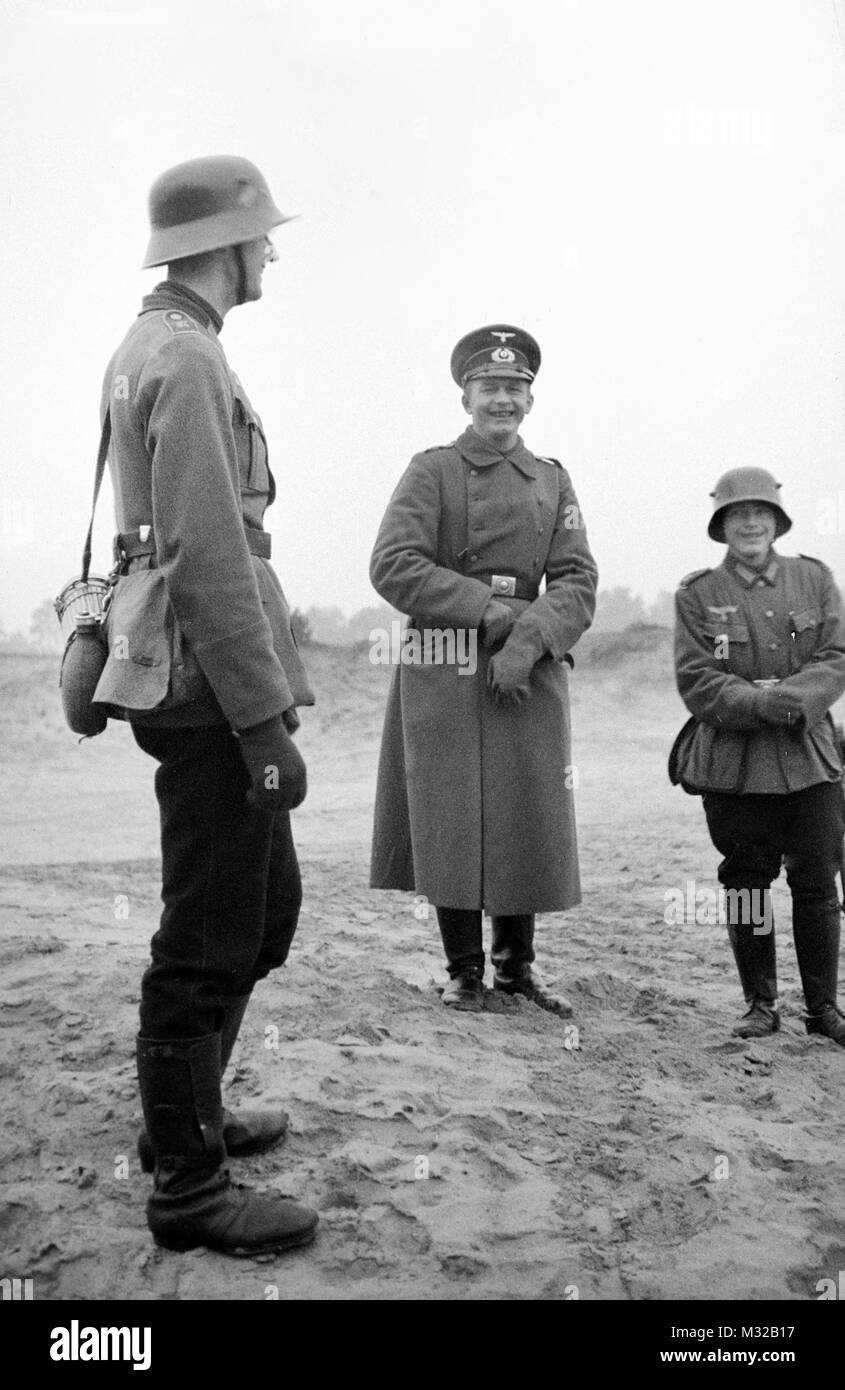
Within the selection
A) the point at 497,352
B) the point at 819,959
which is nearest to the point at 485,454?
the point at 497,352

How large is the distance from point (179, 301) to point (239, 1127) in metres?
1.63

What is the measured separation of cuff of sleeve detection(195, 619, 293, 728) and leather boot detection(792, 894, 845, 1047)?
1.97m

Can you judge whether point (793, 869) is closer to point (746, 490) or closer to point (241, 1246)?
point (746, 490)

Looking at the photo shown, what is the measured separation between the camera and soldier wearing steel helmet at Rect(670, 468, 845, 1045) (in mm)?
3412

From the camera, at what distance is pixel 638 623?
14094 mm

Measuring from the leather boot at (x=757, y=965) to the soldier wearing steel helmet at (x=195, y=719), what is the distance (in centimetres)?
168

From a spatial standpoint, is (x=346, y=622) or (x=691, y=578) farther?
(x=346, y=622)

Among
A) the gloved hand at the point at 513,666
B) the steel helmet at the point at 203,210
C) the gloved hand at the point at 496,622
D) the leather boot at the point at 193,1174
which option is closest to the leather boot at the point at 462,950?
the gloved hand at the point at 513,666

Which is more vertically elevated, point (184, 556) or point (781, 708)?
point (184, 556)

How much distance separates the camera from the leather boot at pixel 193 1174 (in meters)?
2.14

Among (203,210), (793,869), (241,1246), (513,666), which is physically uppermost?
(203,210)

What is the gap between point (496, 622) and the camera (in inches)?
138

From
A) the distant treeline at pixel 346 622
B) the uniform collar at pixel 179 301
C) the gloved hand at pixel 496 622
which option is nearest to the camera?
the uniform collar at pixel 179 301

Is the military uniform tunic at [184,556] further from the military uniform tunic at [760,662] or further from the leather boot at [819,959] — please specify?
the leather boot at [819,959]
